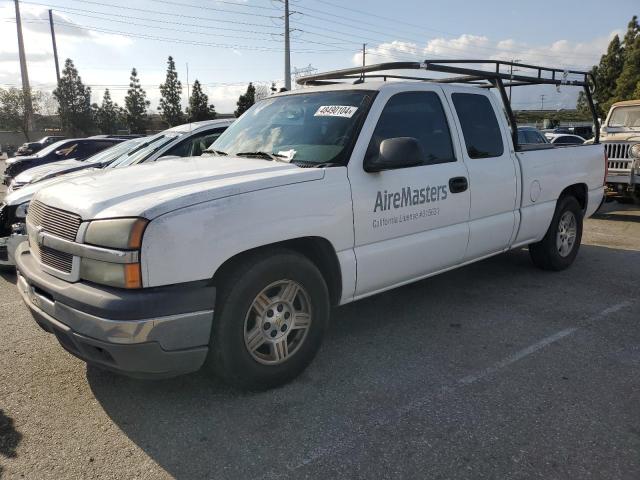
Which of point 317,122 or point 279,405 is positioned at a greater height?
point 317,122

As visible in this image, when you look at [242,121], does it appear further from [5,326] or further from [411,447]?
[411,447]

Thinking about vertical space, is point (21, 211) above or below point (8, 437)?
above

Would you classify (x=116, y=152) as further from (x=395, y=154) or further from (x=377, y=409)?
(x=377, y=409)

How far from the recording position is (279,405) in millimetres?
3180

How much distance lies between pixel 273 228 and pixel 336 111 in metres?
1.25

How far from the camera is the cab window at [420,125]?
387 centimetres

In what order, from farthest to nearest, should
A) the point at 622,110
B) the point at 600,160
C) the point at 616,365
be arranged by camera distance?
the point at 622,110 < the point at 600,160 < the point at 616,365

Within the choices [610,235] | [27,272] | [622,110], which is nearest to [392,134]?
[27,272]

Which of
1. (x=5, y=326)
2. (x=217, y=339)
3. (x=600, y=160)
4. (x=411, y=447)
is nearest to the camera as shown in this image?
(x=411, y=447)

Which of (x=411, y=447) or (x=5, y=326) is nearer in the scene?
(x=411, y=447)

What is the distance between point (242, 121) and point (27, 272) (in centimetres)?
223

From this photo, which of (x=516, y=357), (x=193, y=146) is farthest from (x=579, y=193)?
(x=193, y=146)

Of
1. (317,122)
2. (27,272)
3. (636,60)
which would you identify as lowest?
(27,272)

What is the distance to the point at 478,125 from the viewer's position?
467 cm
